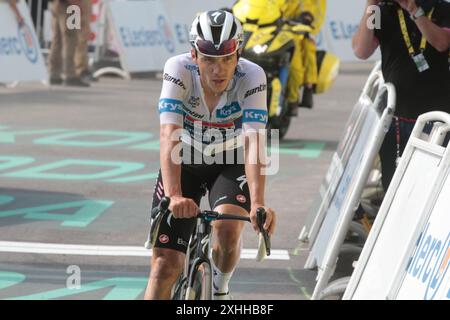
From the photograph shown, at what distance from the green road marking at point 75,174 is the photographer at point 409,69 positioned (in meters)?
5.21

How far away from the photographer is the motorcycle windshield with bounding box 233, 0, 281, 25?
1459 cm

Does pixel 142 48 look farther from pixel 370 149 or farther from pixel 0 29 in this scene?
pixel 370 149

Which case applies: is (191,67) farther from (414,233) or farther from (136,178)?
(136,178)

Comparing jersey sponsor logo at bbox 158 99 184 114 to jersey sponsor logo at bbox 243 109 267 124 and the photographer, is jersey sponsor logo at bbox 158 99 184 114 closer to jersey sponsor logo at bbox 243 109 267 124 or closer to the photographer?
jersey sponsor logo at bbox 243 109 267 124

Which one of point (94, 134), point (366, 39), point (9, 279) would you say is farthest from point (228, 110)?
point (94, 134)

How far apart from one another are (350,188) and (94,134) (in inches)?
348

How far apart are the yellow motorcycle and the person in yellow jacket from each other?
13 cm

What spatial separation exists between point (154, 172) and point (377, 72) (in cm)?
473

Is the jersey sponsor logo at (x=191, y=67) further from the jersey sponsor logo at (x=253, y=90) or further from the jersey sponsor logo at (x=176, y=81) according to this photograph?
the jersey sponsor logo at (x=253, y=90)

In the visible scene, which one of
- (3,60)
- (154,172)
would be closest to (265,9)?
(154,172)

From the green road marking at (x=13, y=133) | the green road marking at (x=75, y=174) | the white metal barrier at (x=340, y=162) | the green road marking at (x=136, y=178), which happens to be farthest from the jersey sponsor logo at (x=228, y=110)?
the green road marking at (x=13, y=133)

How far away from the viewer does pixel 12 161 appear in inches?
545

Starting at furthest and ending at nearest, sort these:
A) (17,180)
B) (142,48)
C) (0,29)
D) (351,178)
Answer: (142,48)
(0,29)
(17,180)
(351,178)

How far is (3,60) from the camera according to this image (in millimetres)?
21250
